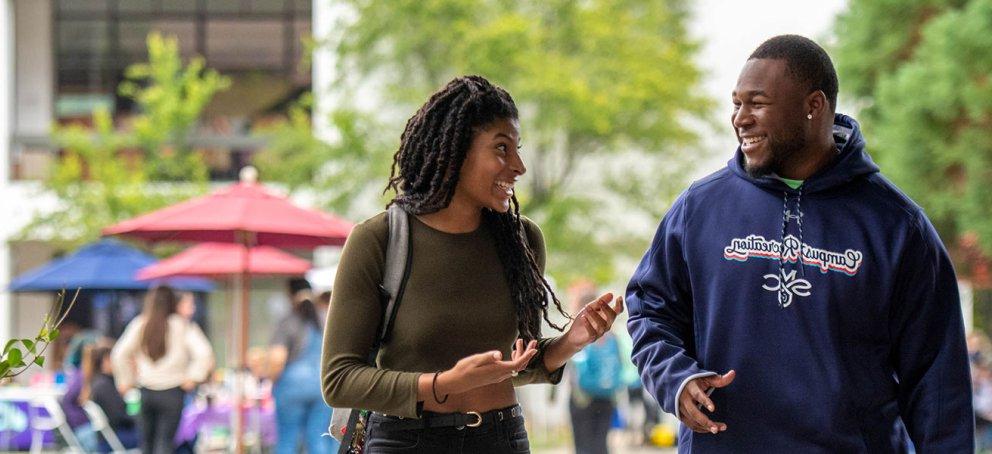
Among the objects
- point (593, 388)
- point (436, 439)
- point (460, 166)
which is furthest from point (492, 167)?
point (593, 388)

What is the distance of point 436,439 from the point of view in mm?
3840

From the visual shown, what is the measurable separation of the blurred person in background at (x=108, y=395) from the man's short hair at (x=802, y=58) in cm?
1094

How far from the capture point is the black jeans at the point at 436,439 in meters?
3.84

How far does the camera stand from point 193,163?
90.9 ft

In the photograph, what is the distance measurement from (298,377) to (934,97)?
22.7 feet

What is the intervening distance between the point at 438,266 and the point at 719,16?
89.7ft

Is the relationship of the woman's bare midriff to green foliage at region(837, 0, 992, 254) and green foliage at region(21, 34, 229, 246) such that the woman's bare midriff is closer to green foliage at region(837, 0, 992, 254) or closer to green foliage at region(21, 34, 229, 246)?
green foliage at region(837, 0, 992, 254)

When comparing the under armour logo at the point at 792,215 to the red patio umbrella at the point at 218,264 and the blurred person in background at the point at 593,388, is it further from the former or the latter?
the red patio umbrella at the point at 218,264

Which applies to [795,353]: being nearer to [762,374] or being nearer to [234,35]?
[762,374]

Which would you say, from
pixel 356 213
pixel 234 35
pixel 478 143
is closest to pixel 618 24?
pixel 356 213

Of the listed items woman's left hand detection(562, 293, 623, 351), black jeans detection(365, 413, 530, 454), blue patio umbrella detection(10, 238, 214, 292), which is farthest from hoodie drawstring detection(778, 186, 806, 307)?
blue patio umbrella detection(10, 238, 214, 292)

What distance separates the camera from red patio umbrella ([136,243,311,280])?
17.0 metres

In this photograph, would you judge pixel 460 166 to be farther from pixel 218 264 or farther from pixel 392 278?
pixel 218 264

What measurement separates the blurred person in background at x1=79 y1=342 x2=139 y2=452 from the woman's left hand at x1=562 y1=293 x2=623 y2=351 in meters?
10.6
